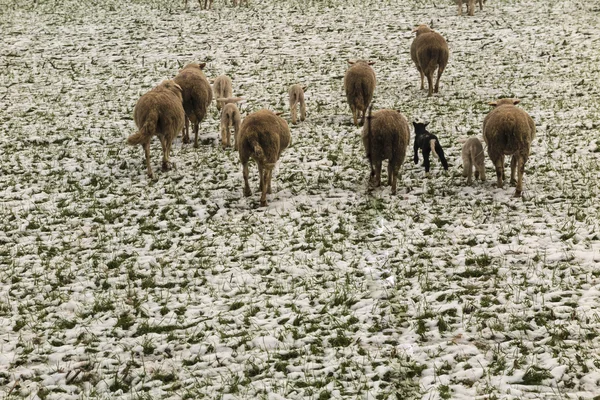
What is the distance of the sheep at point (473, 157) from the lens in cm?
1086

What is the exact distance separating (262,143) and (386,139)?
2.17 m

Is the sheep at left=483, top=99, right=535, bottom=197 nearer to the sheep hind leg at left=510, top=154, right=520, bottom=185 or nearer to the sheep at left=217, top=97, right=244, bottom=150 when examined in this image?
the sheep hind leg at left=510, top=154, right=520, bottom=185

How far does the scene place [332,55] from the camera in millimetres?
21281

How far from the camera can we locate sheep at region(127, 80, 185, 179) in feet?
37.6

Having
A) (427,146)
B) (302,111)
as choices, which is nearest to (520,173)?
(427,146)

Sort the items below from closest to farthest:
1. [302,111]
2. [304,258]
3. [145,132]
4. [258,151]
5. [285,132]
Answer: [304,258] → [258,151] → [285,132] → [145,132] → [302,111]

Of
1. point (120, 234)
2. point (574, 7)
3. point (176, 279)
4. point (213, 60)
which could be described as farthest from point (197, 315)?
point (574, 7)

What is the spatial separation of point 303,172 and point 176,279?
4434 mm

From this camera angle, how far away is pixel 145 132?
11.4 metres

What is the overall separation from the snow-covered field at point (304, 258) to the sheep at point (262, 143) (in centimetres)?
56

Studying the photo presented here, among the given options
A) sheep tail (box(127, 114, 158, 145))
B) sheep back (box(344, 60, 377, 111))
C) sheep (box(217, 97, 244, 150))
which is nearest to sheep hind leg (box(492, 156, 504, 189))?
sheep back (box(344, 60, 377, 111))

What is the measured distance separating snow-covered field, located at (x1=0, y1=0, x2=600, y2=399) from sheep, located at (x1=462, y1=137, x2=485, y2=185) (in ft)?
1.40

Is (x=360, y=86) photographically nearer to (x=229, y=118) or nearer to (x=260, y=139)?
(x=229, y=118)

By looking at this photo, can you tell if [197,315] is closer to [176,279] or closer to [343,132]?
[176,279]
